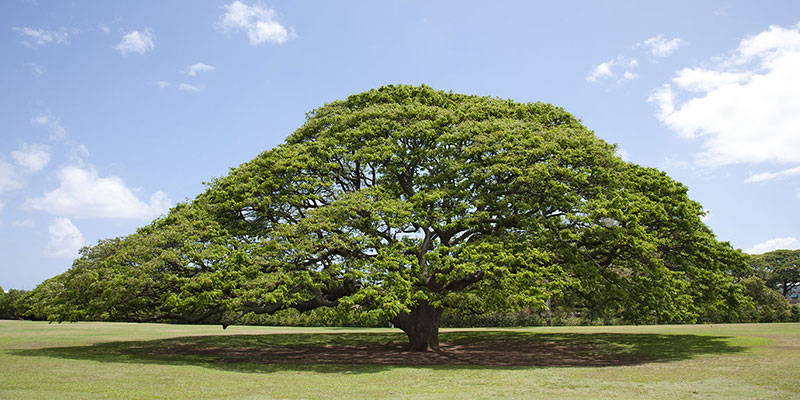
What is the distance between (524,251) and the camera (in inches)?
726

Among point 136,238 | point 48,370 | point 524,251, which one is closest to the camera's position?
point 48,370

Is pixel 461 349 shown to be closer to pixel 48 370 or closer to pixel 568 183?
pixel 568 183

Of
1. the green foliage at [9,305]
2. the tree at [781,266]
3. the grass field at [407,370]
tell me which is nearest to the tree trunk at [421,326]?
the grass field at [407,370]

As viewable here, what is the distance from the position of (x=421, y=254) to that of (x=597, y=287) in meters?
7.50

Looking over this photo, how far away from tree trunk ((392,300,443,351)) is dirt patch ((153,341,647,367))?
0.67 meters

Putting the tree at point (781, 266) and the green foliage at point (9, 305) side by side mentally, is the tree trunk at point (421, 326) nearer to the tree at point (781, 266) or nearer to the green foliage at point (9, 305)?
the green foliage at point (9, 305)

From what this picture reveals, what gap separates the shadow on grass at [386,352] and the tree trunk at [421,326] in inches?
26.6

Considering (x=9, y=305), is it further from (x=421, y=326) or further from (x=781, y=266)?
(x=781, y=266)

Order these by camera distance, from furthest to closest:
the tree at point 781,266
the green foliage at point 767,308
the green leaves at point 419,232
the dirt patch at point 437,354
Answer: the tree at point 781,266, the green foliage at point 767,308, the dirt patch at point 437,354, the green leaves at point 419,232

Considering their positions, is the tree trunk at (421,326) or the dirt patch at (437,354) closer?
the dirt patch at (437,354)

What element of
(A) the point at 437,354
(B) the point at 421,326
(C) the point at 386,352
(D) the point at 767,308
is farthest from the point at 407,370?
(D) the point at 767,308

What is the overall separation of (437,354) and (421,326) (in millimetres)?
1524

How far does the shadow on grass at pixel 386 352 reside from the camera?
18141 mm

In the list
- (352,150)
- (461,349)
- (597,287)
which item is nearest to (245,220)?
(352,150)
